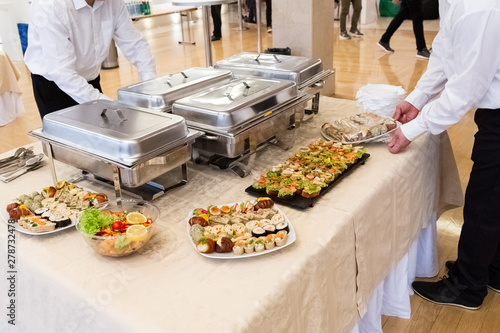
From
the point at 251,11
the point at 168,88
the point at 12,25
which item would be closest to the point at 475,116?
the point at 168,88

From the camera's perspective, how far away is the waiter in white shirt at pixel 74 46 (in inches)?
67.1

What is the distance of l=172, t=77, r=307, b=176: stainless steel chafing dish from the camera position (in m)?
1.30

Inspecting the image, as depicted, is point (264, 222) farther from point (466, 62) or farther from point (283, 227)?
point (466, 62)

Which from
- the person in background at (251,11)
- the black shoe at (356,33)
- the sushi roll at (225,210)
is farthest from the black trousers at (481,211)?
the person in background at (251,11)

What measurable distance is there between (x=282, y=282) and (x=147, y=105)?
2.56 ft

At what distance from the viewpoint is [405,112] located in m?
1.72

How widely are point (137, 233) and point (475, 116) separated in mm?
1072

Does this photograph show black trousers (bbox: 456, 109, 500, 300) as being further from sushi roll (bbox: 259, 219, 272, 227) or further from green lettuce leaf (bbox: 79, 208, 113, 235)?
green lettuce leaf (bbox: 79, 208, 113, 235)

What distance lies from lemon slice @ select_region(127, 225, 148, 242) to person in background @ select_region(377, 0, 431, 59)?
4.91 meters

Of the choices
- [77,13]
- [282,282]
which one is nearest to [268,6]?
[77,13]

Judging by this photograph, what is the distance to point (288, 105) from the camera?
1491 mm

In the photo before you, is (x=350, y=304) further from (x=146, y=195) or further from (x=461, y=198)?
(x=461, y=198)

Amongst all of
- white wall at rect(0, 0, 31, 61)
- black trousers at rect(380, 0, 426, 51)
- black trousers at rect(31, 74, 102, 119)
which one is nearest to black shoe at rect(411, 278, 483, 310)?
black trousers at rect(31, 74, 102, 119)

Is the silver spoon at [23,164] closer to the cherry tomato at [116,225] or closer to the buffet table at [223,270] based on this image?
the buffet table at [223,270]
